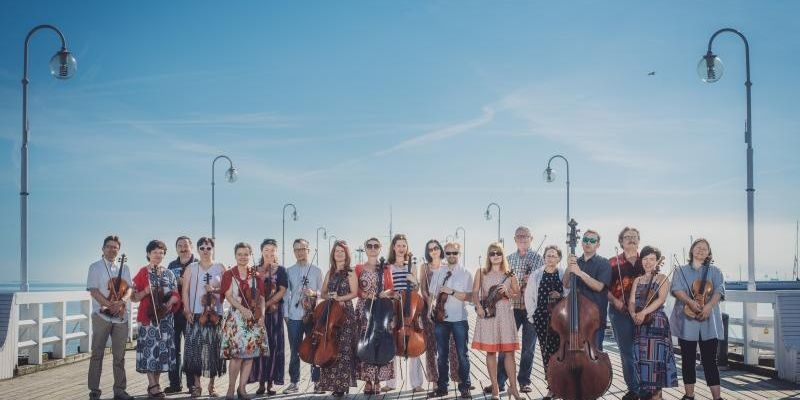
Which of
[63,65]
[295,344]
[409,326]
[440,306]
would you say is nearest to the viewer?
[409,326]

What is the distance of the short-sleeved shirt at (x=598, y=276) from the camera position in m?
7.79

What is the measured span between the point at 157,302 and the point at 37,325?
372cm

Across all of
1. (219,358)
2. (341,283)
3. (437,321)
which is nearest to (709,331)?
(437,321)

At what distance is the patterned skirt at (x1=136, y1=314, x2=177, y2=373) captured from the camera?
342 inches

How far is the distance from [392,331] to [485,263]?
122 centimetres

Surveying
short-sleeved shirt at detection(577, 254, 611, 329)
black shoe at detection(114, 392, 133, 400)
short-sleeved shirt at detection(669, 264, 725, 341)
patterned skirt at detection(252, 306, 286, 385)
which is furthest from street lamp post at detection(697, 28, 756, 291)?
black shoe at detection(114, 392, 133, 400)

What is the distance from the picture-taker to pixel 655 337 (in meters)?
7.82

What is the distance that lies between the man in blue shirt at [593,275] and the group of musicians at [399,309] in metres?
0.01

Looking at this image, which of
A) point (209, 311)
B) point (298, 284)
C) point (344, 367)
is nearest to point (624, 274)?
point (344, 367)

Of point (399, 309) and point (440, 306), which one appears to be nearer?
point (399, 309)

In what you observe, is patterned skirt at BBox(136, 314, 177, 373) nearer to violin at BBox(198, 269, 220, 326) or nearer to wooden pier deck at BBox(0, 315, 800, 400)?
wooden pier deck at BBox(0, 315, 800, 400)

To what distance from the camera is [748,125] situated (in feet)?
41.8

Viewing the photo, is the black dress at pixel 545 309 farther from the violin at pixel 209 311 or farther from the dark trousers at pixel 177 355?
the dark trousers at pixel 177 355

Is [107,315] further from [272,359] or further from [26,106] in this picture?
[26,106]
